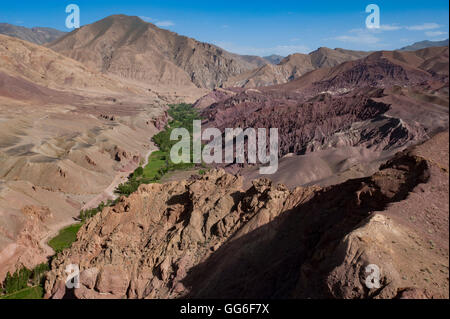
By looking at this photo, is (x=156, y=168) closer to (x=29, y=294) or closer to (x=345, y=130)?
(x=345, y=130)

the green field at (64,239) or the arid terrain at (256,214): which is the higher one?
the arid terrain at (256,214)

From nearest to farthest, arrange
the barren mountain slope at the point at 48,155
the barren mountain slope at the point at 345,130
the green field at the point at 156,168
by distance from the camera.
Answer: the barren mountain slope at the point at 48,155, the barren mountain slope at the point at 345,130, the green field at the point at 156,168

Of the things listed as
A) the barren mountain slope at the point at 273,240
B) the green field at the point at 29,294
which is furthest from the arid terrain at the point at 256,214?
the green field at the point at 29,294

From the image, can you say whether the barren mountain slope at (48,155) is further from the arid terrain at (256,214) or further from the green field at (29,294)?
the green field at (29,294)
